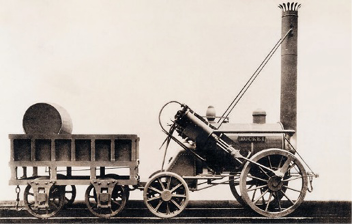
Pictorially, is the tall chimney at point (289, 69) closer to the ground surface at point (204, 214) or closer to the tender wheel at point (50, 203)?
the ground surface at point (204, 214)

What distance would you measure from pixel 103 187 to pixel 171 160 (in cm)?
165

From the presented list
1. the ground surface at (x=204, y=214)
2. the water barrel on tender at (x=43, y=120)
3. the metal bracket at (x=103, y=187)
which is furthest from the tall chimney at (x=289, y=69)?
the water barrel on tender at (x=43, y=120)

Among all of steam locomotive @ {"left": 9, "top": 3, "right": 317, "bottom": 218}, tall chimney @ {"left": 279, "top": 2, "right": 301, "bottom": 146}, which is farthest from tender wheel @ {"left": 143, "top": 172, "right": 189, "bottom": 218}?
tall chimney @ {"left": 279, "top": 2, "right": 301, "bottom": 146}

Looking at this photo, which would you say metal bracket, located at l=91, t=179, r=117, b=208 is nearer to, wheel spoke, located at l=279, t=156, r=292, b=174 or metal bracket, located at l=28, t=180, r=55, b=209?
metal bracket, located at l=28, t=180, r=55, b=209

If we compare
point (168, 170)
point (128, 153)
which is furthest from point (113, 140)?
point (168, 170)

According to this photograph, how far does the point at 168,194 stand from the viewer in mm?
11570

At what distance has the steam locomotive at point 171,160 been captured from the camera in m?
11.7

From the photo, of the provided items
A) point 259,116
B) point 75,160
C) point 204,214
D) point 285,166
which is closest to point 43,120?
point 75,160

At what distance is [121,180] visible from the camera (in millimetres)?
11836

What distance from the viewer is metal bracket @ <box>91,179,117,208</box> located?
463 inches

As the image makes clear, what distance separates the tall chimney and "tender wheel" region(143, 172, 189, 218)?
Answer: 2.98 m

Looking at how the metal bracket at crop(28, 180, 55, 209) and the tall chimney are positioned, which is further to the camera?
the tall chimney

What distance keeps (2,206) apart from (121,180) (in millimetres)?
3601

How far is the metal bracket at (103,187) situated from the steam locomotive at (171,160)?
0.06 ft
